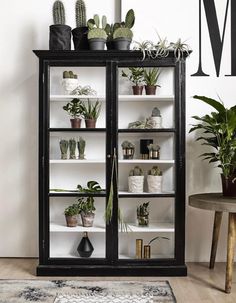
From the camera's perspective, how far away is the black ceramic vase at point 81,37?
377 cm

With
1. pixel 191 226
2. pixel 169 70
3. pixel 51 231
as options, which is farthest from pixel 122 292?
pixel 169 70

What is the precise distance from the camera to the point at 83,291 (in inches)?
126

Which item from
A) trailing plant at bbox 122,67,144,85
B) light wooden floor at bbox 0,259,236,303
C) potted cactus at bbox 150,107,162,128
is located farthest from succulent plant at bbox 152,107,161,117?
light wooden floor at bbox 0,259,236,303

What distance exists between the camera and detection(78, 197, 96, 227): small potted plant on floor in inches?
149

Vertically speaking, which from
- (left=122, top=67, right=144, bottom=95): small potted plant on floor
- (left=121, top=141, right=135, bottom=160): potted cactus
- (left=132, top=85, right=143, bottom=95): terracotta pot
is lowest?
(left=121, top=141, right=135, bottom=160): potted cactus

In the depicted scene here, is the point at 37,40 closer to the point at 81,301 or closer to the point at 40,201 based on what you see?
the point at 40,201

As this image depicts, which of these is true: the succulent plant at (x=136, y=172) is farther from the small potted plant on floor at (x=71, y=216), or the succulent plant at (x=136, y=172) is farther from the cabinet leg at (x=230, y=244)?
the cabinet leg at (x=230, y=244)

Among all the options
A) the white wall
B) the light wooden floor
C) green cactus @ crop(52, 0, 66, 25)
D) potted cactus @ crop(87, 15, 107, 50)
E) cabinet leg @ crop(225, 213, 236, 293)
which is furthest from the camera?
the white wall

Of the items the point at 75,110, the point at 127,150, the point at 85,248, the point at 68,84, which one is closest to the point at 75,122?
the point at 75,110

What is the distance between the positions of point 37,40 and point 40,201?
1515 mm

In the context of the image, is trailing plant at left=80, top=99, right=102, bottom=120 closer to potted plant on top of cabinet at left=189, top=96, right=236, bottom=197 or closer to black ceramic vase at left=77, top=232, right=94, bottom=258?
potted plant on top of cabinet at left=189, top=96, right=236, bottom=197

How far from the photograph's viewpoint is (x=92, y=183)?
12.4 ft

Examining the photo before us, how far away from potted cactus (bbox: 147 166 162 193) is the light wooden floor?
720 millimetres

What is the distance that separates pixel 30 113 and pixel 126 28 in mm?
1187
